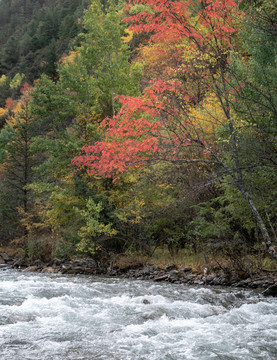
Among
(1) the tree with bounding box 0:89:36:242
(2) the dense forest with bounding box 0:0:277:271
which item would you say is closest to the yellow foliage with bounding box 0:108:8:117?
(2) the dense forest with bounding box 0:0:277:271

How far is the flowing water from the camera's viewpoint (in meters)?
4.51

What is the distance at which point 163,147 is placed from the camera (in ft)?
31.9

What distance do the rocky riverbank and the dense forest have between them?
Answer: 475 mm

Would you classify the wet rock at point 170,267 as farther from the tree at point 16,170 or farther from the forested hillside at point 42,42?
the forested hillside at point 42,42

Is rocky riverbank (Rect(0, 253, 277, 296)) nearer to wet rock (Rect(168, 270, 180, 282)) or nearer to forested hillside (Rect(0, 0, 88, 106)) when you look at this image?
wet rock (Rect(168, 270, 180, 282))

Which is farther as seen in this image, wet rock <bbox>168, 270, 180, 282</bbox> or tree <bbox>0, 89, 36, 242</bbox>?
tree <bbox>0, 89, 36, 242</bbox>

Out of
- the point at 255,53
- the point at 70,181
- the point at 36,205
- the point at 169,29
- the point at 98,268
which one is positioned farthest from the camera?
the point at 36,205

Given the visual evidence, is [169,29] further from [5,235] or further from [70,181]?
[5,235]

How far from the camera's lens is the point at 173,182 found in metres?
14.3

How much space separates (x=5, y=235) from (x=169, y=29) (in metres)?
19.4

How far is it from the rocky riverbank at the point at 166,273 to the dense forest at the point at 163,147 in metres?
0.48

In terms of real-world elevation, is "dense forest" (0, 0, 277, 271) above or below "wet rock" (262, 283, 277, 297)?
above

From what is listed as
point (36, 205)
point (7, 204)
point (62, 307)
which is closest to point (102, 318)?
point (62, 307)

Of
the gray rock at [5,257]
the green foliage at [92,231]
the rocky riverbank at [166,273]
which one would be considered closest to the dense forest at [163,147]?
the green foliage at [92,231]
